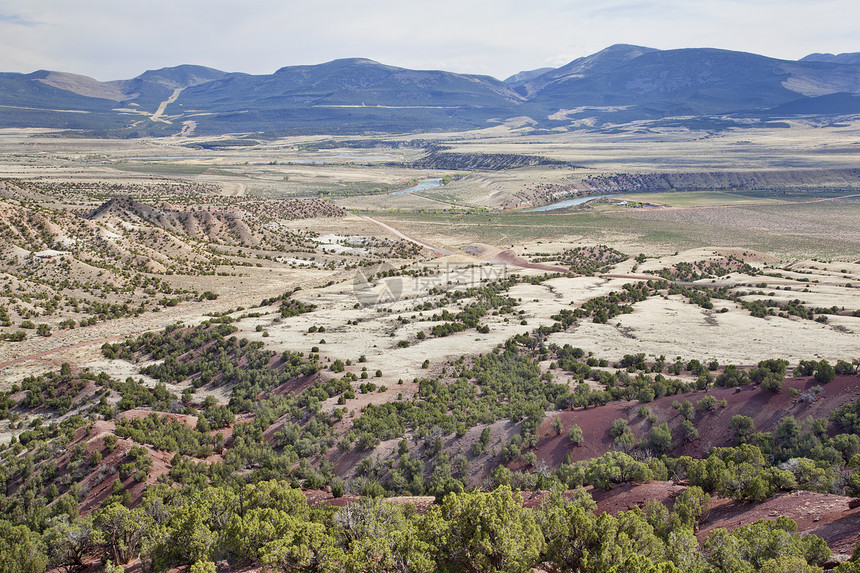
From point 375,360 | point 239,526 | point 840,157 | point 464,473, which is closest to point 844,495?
point 464,473

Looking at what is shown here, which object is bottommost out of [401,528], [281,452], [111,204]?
[281,452]

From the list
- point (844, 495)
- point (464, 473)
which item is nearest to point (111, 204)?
point (464, 473)

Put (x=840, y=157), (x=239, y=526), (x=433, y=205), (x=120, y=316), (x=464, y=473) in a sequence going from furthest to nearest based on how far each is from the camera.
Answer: (x=840, y=157)
(x=433, y=205)
(x=120, y=316)
(x=464, y=473)
(x=239, y=526)

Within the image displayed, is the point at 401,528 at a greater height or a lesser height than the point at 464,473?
greater

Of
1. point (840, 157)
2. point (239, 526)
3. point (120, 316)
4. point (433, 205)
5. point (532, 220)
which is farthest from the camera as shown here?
point (840, 157)

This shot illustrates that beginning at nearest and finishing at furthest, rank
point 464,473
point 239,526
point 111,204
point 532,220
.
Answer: point 239,526
point 464,473
point 111,204
point 532,220

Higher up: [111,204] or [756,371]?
[111,204]

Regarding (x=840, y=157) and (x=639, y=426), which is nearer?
(x=639, y=426)

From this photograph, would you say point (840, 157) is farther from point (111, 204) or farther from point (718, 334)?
point (111, 204)

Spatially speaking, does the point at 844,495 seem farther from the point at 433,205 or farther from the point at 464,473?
the point at 433,205
